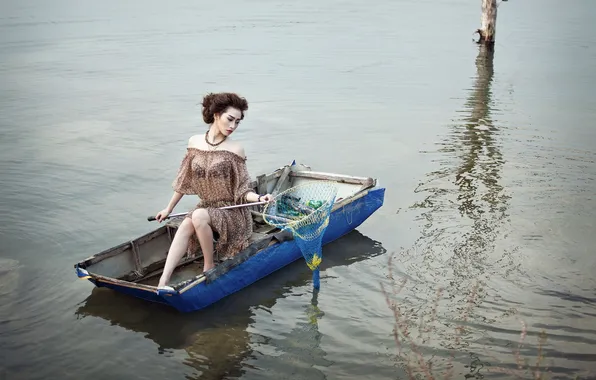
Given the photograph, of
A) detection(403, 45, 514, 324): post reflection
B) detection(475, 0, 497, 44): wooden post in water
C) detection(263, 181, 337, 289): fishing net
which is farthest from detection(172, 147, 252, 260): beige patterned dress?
detection(475, 0, 497, 44): wooden post in water

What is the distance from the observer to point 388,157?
12133mm

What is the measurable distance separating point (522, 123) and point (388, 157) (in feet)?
11.0

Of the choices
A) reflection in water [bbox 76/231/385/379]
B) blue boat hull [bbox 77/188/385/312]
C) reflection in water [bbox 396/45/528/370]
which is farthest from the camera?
reflection in water [bbox 396/45/528/370]

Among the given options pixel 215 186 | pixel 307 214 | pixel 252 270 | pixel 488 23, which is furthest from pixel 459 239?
pixel 488 23

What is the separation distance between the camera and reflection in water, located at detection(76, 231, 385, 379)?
251 inches

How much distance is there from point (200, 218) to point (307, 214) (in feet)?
6.41

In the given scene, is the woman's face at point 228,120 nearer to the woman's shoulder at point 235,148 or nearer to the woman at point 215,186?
the woman at point 215,186

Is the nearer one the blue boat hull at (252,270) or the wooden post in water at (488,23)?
the blue boat hull at (252,270)

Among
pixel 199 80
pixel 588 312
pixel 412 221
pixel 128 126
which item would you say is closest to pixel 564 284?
pixel 588 312

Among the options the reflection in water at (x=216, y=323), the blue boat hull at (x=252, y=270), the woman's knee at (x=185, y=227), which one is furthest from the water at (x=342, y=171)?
the woman's knee at (x=185, y=227)

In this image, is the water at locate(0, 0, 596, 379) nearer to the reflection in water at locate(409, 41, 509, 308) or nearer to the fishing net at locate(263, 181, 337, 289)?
the reflection in water at locate(409, 41, 509, 308)

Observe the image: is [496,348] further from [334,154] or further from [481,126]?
[481,126]

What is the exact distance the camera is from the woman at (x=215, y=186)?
6934mm

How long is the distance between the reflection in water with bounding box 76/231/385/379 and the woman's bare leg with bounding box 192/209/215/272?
54cm
